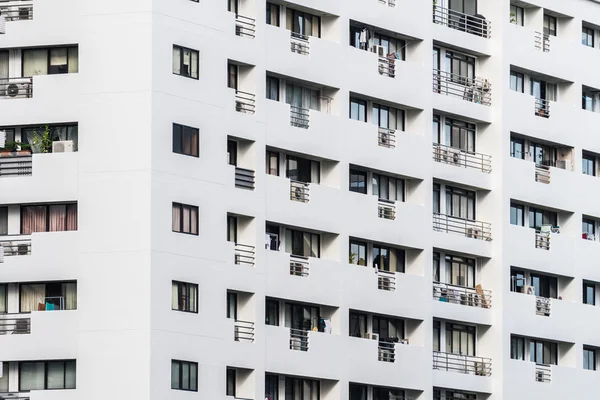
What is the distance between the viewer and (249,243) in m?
74.2

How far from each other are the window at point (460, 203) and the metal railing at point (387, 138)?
12.6ft

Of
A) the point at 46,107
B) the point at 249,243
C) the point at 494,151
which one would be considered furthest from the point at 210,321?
the point at 494,151

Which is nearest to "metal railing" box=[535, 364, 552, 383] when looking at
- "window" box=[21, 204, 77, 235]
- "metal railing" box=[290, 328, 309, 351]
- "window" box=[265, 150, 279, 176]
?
"metal railing" box=[290, 328, 309, 351]

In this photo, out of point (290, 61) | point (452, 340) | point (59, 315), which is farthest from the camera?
point (452, 340)

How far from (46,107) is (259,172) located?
26.0 feet

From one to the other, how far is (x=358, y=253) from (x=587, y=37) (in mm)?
16824

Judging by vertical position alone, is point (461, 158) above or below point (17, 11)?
below

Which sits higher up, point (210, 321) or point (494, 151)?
point (494, 151)

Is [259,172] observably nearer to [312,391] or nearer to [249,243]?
Result: [249,243]

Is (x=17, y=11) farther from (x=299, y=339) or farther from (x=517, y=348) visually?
(x=517, y=348)

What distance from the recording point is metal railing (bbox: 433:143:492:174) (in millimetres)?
82312

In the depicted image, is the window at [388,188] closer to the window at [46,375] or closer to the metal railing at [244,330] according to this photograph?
the metal railing at [244,330]

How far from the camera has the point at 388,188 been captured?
80750mm

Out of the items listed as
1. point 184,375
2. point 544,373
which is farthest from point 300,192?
point 544,373
